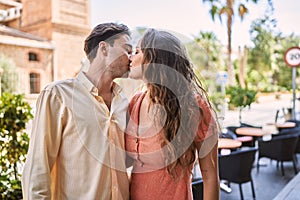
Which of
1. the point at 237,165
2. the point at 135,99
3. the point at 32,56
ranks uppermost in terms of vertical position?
the point at 32,56

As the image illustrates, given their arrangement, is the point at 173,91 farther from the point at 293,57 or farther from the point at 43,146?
the point at 293,57

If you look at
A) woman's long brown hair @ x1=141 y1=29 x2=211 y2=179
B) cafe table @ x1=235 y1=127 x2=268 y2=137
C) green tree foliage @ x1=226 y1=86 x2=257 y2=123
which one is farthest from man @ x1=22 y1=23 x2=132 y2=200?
green tree foliage @ x1=226 y1=86 x2=257 y2=123

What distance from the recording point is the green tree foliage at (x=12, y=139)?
7.06ft

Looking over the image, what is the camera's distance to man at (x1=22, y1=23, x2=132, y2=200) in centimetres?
→ 95

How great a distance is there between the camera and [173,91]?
3.36 feet

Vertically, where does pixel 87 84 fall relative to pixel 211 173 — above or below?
above

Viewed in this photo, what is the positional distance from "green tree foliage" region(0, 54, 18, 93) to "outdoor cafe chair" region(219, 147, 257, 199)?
2943 millimetres

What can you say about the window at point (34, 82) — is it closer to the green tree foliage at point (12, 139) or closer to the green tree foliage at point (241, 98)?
the green tree foliage at point (12, 139)

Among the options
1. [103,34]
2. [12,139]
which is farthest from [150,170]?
[12,139]

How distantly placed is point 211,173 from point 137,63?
48cm

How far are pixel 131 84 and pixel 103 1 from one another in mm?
2317

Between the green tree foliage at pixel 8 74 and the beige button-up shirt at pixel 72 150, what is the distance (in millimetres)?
3336

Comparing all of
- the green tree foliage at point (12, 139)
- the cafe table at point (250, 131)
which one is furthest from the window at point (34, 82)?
the cafe table at point (250, 131)

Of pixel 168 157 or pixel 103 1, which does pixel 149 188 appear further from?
pixel 103 1
